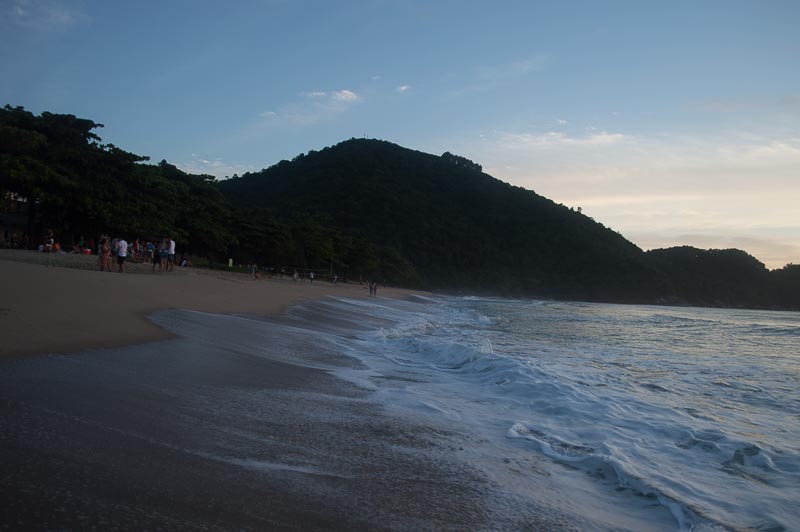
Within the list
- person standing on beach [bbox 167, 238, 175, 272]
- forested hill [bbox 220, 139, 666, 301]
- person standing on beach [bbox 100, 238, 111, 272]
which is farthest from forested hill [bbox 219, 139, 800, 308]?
person standing on beach [bbox 100, 238, 111, 272]

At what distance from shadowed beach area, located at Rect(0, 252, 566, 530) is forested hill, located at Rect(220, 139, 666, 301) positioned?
80.0 metres

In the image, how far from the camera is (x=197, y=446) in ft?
9.37

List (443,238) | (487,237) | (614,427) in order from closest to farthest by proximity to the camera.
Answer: (614,427) < (443,238) < (487,237)

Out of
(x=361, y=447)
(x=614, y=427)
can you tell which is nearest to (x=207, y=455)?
(x=361, y=447)

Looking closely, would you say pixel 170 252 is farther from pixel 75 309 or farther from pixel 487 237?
pixel 487 237

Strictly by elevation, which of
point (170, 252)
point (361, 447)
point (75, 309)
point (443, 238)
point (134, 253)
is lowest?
point (361, 447)

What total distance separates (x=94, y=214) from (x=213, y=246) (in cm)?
1179

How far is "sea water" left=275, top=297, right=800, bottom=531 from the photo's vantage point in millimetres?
3125

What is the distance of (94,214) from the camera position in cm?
2519

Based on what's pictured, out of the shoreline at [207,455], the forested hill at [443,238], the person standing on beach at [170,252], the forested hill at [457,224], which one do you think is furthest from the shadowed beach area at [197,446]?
the forested hill at [457,224]

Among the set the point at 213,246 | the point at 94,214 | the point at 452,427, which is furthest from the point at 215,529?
the point at 213,246

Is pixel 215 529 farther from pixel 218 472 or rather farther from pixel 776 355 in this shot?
pixel 776 355

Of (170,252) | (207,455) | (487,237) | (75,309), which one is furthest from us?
(487,237)

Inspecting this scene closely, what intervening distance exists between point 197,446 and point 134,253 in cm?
2495
